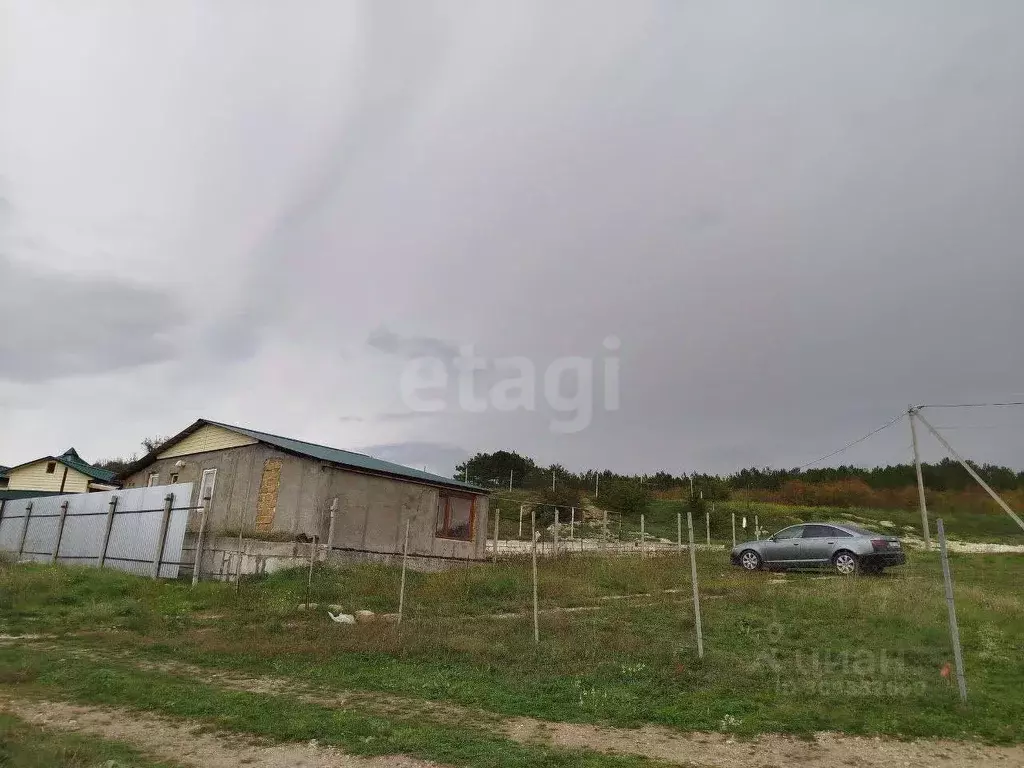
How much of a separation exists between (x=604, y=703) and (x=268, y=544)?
1415 centimetres

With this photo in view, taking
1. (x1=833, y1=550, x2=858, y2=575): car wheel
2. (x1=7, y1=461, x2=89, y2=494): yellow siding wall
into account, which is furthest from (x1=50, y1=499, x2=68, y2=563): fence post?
(x1=833, y1=550, x2=858, y2=575): car wheel

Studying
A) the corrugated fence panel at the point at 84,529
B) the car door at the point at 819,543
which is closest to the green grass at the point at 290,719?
the corrugated fence panel at the point at 84,529

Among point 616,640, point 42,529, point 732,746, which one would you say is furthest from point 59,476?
point 732,746

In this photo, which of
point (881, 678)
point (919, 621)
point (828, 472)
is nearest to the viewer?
point (881, 678)

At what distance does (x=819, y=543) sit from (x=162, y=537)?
62.9 ft

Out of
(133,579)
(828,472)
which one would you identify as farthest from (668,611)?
(828,472)

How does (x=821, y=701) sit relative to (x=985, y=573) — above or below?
below

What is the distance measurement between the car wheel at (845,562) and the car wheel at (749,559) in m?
2.43

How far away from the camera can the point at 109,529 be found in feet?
74.3

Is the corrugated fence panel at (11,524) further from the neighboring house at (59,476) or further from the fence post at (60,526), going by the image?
the neighboring house at (59,476)

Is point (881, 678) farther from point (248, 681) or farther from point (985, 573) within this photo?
point (985, 573)

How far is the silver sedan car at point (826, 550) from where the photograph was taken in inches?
735

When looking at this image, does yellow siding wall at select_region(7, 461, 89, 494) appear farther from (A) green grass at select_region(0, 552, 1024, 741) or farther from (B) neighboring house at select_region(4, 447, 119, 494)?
(A) green grass at select_region(0, 552, 1024, 741)

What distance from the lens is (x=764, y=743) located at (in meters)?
6.84
